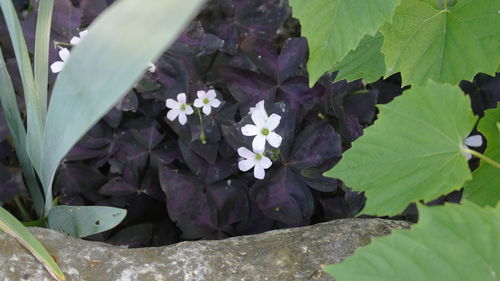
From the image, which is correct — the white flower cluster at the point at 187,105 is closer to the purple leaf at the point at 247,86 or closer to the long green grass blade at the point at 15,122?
the purple leaf at the point at 247,86

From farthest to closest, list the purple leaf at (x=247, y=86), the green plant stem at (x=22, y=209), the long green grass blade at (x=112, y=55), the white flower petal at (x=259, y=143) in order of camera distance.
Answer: the green plant stem at (x=22, y=209) < the purple leaf at (x=247, y=86) < the white flower petal at (x=259, y=143) < the long green grass blade at (x=112, y=55)

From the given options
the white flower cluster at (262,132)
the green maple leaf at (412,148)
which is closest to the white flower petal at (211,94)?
the white flower cluster at (262,132)

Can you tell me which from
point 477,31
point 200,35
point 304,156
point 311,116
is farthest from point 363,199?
point 200,35

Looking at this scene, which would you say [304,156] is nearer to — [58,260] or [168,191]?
[168,191]

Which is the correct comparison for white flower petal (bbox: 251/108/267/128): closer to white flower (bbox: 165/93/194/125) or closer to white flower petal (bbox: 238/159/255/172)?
white flower petal (bbox: 238/159/255/172)

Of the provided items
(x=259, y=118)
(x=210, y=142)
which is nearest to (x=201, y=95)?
(x=210, y=142)

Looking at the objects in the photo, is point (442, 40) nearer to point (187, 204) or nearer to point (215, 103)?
point (215, 103)

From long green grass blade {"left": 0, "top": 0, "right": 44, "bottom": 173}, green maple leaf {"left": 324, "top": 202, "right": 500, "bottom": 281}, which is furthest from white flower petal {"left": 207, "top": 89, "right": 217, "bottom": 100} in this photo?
green maple leaf {"left": 324, "top": 202, "right": 500, "bottom": 281}
